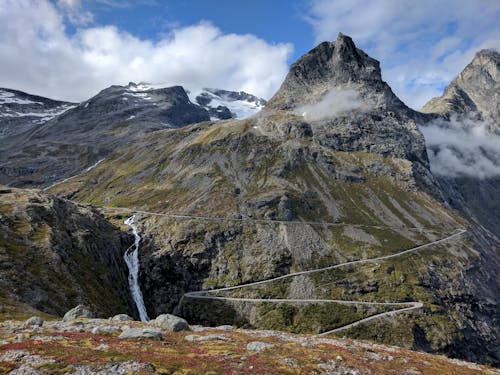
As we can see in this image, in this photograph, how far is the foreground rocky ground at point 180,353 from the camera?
2534 cm

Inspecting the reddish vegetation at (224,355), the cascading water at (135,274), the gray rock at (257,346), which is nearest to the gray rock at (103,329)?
the reddish vegetation at (224,355)

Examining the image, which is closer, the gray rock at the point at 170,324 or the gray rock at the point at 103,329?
the gray rock at the point at 103,329

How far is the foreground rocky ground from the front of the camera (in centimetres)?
2534

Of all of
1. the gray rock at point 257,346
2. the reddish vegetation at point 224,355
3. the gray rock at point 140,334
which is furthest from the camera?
the gray rock at point 257,346

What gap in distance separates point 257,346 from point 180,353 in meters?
8.16

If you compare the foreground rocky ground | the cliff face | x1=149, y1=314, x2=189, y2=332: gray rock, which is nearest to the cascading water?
the cliff face

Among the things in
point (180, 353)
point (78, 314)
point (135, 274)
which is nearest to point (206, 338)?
point (180, 353)

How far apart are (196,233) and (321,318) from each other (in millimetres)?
70276

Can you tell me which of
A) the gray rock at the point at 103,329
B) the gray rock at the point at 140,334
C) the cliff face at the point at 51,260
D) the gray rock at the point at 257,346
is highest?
the cliff face at the point at 51,260

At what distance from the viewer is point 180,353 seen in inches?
1192

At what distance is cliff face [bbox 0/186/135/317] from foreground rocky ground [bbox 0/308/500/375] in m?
20.4

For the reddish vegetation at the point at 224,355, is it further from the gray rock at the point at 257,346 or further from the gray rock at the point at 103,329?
the gray rock at the point at 103,329

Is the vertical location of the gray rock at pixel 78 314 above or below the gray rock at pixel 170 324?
above

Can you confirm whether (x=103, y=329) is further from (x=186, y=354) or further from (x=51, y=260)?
(x=51, y=260)
